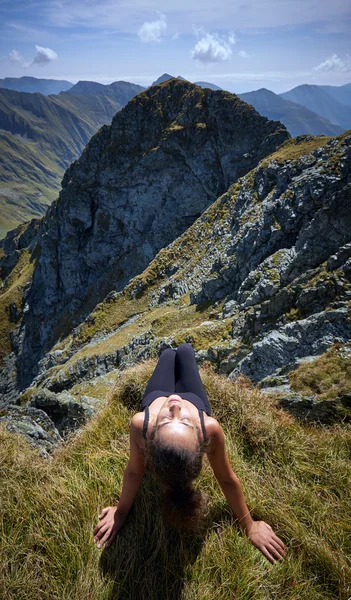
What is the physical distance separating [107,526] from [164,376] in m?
2.56

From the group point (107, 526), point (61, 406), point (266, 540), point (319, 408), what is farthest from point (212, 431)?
point (61, 406)

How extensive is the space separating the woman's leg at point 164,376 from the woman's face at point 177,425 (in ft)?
5.33

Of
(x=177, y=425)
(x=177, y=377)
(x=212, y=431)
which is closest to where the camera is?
(x=177, y=425)

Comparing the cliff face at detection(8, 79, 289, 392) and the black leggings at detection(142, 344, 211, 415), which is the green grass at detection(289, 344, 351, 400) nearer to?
the black leggings at detection(142, 344, 211, 415)

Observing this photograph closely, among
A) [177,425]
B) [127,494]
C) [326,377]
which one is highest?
[177,425]

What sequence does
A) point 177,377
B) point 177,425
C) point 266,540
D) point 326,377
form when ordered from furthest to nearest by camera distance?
point 326,377
point 177,377
point 266,540
point 177,425

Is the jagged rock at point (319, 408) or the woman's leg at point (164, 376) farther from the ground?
the woman's leg at point (164, 376)

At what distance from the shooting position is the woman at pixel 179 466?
11.7 feet

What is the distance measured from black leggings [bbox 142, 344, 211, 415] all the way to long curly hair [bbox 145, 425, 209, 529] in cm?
142

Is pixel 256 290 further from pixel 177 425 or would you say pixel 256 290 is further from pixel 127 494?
pixel 177 425

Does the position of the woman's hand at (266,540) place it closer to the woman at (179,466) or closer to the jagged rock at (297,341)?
the woman at (179,466)

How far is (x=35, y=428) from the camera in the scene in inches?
309

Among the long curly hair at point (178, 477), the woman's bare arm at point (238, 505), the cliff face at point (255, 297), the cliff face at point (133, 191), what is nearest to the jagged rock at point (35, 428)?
the cliff face at point (255, 297)

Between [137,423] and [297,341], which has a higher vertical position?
[137,423]
